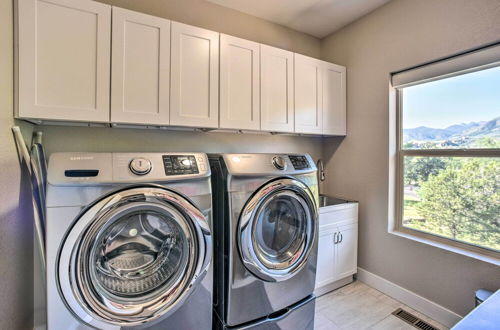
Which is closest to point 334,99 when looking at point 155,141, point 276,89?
point 276,89

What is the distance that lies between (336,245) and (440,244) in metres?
0.81

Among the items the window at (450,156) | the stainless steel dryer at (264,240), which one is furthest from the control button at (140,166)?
the window at (450,156)

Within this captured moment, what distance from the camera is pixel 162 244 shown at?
1369mm

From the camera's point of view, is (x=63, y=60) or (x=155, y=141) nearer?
(x=63, y=60)

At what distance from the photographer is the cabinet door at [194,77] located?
173 centimetres

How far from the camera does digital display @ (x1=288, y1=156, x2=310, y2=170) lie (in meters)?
1.70

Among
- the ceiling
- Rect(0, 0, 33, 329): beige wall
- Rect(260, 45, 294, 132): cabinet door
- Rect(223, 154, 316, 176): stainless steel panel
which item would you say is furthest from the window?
Rect(0, 0, 33, 329): beige wall

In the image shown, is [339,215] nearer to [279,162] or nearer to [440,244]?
[440,244]

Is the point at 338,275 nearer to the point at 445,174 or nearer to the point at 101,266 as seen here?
the point at 445,174

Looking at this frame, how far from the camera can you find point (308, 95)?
7.77ft

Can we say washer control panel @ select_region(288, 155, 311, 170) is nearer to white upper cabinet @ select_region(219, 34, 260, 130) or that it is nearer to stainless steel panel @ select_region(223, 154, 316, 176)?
stainless steel panel @ select_region(223, 154, 316, 176)

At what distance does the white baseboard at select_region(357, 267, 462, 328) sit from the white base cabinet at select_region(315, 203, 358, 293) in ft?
0.53

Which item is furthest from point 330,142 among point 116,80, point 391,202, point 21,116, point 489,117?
point 21,116

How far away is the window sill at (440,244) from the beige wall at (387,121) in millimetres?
35
